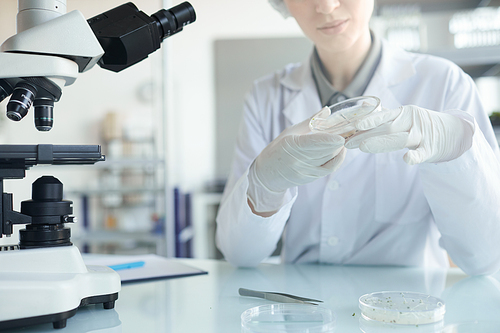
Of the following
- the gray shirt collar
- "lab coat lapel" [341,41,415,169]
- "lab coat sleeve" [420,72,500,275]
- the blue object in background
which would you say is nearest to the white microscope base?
the blue object in background

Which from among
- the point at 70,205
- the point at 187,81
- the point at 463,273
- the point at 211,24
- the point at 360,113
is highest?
the point at 211,24

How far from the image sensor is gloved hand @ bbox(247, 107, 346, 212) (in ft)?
2.71

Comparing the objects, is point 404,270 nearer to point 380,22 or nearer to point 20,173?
point 20,173

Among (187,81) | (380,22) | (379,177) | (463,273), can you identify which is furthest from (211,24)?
(463,273)

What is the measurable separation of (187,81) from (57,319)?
425 cm

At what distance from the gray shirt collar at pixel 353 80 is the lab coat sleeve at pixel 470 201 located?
16.7 inches

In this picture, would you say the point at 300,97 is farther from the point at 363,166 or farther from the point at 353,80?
the point at 363,166

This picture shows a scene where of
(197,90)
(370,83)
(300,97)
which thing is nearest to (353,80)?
(370,83)

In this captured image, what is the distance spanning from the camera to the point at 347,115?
0.76 meters

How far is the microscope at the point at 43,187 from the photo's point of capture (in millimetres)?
601

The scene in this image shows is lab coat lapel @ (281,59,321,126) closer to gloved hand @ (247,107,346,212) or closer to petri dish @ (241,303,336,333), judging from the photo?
gloved hand @ (247,107,346,212)

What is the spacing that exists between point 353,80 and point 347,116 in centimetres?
63

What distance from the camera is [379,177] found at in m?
1.27

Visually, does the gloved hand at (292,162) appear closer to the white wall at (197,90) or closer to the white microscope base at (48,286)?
the white microscope base at (48,286)
